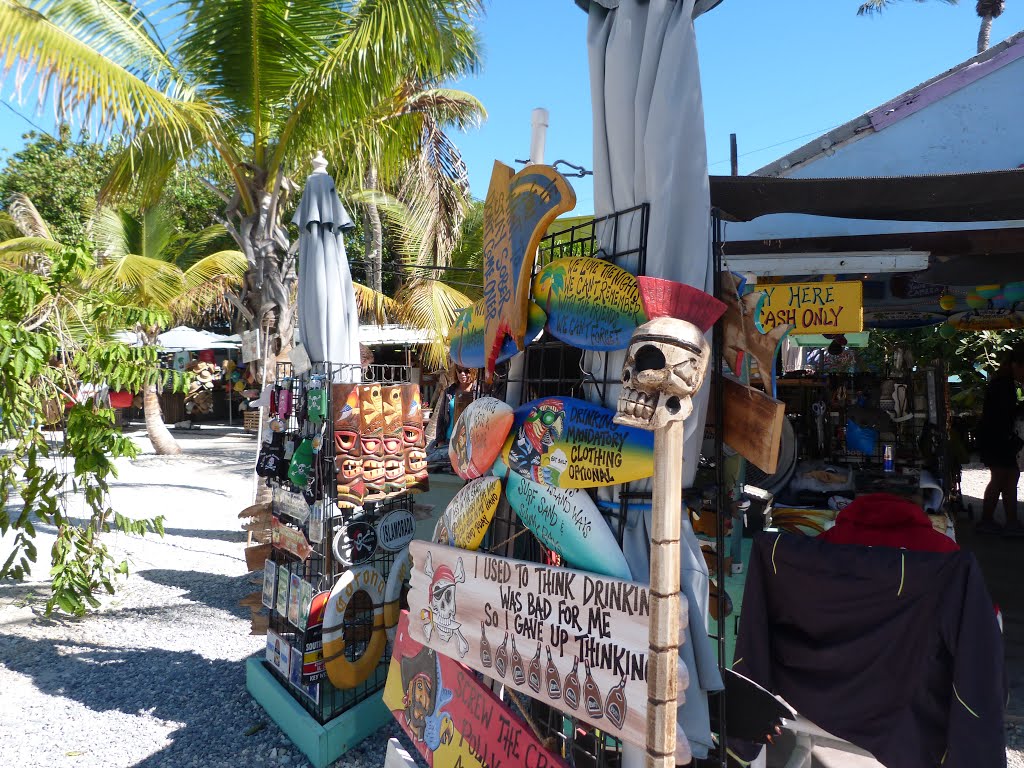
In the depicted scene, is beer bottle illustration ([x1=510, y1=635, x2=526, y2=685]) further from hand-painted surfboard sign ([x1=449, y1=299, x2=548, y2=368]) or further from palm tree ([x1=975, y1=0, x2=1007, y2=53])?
palm tree ([x1=975, y1=0, x2=1007, y2=53])

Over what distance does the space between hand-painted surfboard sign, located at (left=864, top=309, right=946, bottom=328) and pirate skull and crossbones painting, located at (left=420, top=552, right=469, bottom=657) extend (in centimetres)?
626

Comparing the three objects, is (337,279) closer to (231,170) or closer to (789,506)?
(231,170)

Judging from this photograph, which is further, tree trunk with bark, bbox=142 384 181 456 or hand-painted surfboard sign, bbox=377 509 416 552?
tree trunk with bark, bbox=142 384 181 456

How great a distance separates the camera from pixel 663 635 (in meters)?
1.54

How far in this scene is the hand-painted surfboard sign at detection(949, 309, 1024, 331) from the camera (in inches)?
257

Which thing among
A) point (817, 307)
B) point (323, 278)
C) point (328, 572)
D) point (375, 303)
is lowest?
point (328, 572)

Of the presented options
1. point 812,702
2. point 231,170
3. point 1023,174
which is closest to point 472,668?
point 812,702

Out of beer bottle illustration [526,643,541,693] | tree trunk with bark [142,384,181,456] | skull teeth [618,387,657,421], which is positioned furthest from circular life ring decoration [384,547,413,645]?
tree trunk with bark [142,384,181,456]

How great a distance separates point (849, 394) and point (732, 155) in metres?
7.32

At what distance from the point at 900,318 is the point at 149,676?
24.8 ft

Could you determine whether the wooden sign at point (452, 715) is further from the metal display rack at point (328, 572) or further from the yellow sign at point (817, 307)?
the yellow sign at point (817, 307)

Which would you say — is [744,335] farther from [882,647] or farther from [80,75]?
[80,75]

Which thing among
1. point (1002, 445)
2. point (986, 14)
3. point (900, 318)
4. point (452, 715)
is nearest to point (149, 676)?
point (452, 715)

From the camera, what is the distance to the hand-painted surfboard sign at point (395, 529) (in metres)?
4.02
